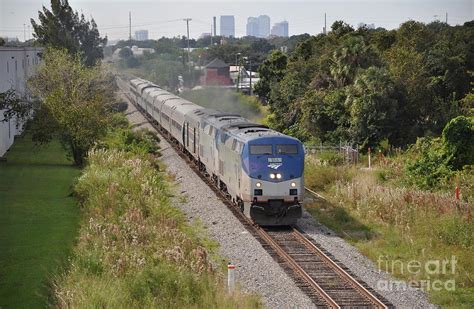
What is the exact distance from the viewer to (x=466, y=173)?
2938 centimetres

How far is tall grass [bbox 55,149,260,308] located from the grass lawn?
77cm

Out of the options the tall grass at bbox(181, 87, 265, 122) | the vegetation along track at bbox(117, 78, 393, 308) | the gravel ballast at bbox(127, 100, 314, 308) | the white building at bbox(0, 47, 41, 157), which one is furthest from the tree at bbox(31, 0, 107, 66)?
the vegetation along track at bbox(117, 78, 393, 308)

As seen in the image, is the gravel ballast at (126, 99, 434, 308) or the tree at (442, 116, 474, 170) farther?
the tree at (442, 116, 474, 170)

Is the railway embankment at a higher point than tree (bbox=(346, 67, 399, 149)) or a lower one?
lower

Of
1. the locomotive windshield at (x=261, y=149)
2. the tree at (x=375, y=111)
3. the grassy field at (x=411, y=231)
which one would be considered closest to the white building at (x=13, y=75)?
the tree at (x=375, y=111)

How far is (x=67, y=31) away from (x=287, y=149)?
60784mm

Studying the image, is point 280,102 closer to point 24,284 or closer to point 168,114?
point 168,114

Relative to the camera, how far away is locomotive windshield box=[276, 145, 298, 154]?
22.6 m

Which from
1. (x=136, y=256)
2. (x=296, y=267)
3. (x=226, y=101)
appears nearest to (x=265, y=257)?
(x=296, y=267)

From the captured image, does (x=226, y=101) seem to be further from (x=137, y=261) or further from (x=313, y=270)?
(x=137, y=261)

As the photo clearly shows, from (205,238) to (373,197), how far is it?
23.6ft

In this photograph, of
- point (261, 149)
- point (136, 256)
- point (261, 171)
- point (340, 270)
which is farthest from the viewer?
point (261, 149)

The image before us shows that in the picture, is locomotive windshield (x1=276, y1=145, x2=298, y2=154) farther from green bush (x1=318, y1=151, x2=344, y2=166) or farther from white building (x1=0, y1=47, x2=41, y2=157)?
white building (x1=0, y1=47, x2=41, y2=157)

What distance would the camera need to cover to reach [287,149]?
74.4 feet
